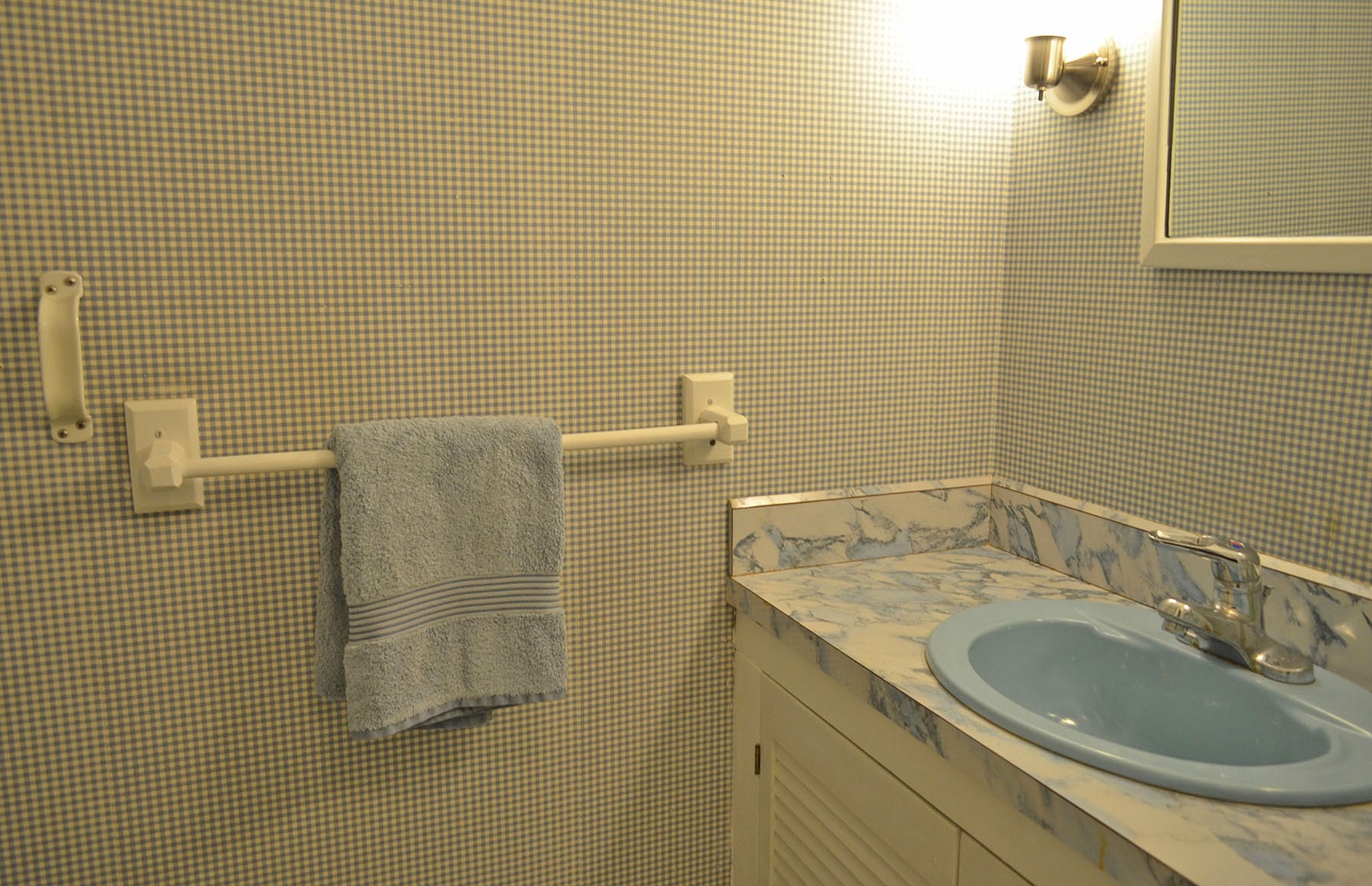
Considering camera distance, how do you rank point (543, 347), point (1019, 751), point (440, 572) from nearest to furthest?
point (1019, 751), point (440, 572), point (543, 347)

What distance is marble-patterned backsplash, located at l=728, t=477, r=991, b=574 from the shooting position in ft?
5.02

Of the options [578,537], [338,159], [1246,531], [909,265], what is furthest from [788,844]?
[338,159]

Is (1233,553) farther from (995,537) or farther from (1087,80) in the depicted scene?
(1087,80)

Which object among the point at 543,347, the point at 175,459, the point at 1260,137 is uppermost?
the point at 1260,137

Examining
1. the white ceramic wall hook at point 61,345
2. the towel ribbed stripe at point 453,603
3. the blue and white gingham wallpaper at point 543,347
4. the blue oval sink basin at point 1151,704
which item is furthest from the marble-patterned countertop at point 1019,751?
the white ceramic wall hook at point 61,345

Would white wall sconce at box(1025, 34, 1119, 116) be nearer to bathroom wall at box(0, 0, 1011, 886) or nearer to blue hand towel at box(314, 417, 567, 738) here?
bathroom wall at box(0, 0, 1011, 886)

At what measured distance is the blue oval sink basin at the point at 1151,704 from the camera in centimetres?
91

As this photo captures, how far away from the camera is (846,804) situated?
1.28 m

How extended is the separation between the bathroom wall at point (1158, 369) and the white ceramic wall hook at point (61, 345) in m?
1.32

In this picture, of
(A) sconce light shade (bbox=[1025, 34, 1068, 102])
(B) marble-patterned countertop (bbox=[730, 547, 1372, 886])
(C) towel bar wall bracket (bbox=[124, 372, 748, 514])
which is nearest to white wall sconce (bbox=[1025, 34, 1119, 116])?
(A) sconce light shade (bbox=[1025, 34, 1068, 102])

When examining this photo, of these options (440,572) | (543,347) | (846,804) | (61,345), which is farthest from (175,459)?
(846,804)

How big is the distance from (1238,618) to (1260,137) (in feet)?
1.88

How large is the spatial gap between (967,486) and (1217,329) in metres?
0.48

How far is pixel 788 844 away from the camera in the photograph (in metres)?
1.44
